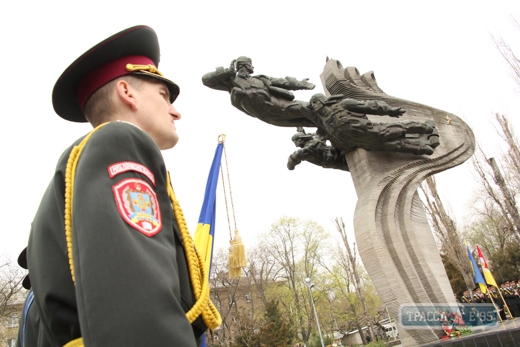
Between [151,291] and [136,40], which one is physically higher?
[136,40]

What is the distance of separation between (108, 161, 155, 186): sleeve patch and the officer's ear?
41cm

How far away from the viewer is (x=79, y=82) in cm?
140

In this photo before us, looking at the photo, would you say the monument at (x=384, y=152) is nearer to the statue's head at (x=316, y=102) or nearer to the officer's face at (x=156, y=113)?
the statue's head at (x=316, y=102)

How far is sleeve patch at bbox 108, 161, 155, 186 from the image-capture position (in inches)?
34.5

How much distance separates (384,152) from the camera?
5.93m

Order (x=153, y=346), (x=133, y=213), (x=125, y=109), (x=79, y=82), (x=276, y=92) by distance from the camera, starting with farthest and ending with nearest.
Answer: (x=276, y=92) → (x=79, y=82) → (x=125, y=109) → (x=133, y=213) → (x=153, y=346)

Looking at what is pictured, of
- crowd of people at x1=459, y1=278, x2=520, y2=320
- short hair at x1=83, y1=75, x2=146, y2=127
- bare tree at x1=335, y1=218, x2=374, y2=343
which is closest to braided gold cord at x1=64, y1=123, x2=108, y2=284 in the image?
short hair at x1=83, y1=75, x2=146, y2=127

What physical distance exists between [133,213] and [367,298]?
40.7 metres

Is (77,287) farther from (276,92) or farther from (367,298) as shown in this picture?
(367,298)

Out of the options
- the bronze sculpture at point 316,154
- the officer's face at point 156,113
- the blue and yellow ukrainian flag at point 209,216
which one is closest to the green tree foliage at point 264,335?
the bronze sculpture at point 316,154

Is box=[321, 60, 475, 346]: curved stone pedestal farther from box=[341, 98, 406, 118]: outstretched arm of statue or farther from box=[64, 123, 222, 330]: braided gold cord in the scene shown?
box=[64, 123, 222, 330]: braided gold cord

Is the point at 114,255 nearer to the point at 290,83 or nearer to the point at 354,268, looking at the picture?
the point at 290,83

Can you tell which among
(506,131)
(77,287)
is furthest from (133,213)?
(506,131)

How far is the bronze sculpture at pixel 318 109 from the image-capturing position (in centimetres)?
546
